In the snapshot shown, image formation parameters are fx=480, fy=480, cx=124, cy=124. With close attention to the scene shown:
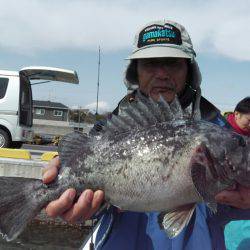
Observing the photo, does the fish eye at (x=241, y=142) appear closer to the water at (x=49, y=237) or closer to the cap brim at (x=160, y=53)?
the cap brim at (x=160, y=53)

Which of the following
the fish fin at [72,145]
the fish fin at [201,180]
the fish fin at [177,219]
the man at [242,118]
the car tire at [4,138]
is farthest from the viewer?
the car tire at [4,138]

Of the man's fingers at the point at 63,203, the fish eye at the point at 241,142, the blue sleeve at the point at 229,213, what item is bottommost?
the blue sleeve at the point at 229,213

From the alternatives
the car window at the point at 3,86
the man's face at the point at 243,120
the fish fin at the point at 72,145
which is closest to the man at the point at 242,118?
the man's face at the point at 243,120

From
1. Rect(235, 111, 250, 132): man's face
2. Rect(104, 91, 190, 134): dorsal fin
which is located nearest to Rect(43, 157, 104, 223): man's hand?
Rect(104, 91, 190, 134): dorsal fin

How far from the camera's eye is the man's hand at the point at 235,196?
8.27ft

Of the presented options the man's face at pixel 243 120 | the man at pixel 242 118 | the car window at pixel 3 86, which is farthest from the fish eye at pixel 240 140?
the car window at pixel 3 86

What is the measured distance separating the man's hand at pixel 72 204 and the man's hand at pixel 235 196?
632mm

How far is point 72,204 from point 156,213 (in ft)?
1.79

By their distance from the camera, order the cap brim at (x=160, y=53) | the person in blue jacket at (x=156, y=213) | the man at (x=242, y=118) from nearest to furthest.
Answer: the person in blue jacket at (x=156, y=213)
the cap brim at (x=160, y=53)
the man at (x=242, y=118)

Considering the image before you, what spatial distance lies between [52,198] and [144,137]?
23.4 inches

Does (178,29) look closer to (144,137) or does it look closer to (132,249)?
(144,137)

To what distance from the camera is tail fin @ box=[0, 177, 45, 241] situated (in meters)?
2.49

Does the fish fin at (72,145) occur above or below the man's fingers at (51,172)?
above

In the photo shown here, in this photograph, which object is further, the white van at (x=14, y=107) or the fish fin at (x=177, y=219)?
the white van at (x=14, y=107)
